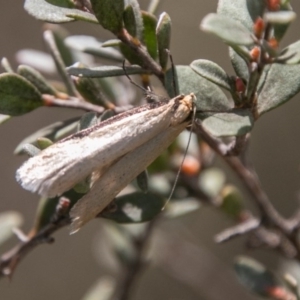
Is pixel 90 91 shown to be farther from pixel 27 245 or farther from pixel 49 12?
pixel 27 245

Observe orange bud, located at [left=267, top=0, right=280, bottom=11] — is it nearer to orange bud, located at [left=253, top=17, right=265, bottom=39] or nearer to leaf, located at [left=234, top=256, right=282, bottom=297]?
orange bud, located at [left=253, top=17, right=265, bottom=39]

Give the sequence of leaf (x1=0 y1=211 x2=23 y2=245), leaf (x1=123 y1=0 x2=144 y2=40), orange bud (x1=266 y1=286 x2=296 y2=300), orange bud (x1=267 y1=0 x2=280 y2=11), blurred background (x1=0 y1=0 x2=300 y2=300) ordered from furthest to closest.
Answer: blurred background (x1=0 y1=0 x2=300 y2=300)
leaf (x1=0 y1=211 x2=23 y2=245)
orange bud (x1=266 y1=286 x2=296 y2=300)
leaf (x1=123 y1=0 x2=144 y2=40)
orange bud (x1=267 y1=0 x2=280 y2=11)

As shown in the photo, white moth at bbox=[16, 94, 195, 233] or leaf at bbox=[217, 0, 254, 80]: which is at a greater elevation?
leaf at bbox=[217, 0, 254, 80]

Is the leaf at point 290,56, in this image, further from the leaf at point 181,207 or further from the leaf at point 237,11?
the leaf at point 181,207

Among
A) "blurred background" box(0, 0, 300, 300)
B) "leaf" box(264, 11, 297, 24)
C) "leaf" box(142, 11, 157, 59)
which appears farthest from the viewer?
"blurred background" box(0, 0, 300, 300)

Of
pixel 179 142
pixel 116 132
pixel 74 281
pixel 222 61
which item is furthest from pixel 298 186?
pixel 116 132

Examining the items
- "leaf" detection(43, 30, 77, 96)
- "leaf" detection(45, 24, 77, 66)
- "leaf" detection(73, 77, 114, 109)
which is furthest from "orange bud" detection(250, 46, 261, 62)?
"leaf" detection(45, 24, 77, 66)
